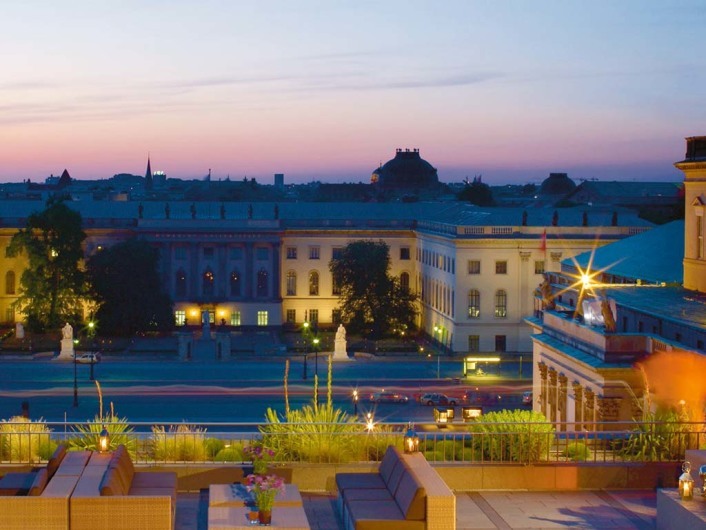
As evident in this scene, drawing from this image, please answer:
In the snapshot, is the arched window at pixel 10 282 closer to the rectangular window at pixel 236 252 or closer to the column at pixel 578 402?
the rectangular window at pixel 236 252

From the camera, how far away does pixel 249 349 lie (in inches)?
3652

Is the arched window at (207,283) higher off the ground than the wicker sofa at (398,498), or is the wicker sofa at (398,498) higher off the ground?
the wicker sofa at (398,498)

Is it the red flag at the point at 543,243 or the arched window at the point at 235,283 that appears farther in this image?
the arched window at the point at 235,283

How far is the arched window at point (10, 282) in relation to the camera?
109375 mm

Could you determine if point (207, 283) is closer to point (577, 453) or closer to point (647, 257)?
point (647, 257)

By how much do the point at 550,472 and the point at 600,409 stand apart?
63.8ft

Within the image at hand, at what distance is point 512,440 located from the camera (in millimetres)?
22875

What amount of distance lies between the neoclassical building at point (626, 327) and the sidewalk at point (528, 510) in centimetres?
1135

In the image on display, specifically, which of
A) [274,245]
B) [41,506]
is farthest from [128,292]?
[41,506]

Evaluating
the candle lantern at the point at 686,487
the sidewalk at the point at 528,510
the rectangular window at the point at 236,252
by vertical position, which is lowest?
the rectangular window at the point at 236,252

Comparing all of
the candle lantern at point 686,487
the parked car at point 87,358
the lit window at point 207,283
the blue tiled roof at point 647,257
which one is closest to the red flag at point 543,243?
the blue tiled roof at point 647,257

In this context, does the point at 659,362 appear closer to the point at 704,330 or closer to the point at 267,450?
the point at 704,330

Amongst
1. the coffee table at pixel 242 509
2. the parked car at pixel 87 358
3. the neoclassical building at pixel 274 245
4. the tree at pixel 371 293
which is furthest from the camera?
the neoclassical building at pixel 274 245

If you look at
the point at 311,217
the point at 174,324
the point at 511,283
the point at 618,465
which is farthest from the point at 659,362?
the point at 311,217
